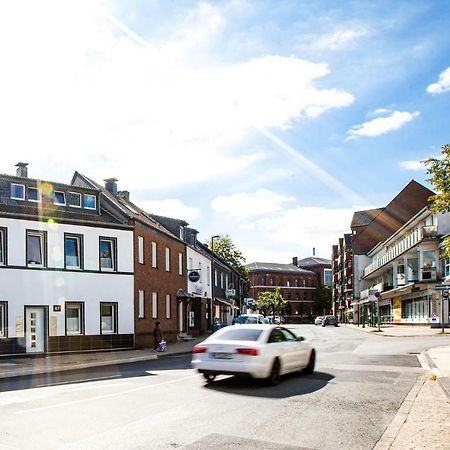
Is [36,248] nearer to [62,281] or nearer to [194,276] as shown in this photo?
[62,281]

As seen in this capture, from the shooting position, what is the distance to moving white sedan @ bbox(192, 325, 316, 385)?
41.0 ft

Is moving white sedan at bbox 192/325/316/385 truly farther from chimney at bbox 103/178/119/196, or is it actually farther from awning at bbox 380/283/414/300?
awning at bbox 380/283/414/300

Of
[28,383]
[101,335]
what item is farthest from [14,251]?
[28,383]

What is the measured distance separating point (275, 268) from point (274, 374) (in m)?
121

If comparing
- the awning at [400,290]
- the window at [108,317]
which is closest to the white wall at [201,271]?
the window at [108,317]

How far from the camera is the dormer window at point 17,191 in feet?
90.7

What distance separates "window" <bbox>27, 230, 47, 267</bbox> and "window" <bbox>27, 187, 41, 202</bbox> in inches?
91.1

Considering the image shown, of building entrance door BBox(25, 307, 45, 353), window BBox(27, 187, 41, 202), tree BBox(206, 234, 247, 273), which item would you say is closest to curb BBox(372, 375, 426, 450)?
building entrance door BBox(25, 307, 45, 353)

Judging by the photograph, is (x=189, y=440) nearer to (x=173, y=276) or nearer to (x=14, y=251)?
(x=14, y=251)

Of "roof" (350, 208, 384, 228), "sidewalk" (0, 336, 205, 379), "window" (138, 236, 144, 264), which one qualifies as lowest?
"sidewalk" (0, 336, 205, 379)

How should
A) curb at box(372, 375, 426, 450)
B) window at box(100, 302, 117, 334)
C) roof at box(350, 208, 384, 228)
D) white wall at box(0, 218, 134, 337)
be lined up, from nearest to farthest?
curb at box(372, 375, 426, 450) → white wall at box(0, 218, 134, 337) → window at box(100, 302, 117, 334) → roof at box(350, 208, 384, 228)

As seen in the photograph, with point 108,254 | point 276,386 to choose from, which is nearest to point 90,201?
point 108,254

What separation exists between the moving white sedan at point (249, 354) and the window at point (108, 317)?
16.2m

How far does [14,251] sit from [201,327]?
2220 centimetres
